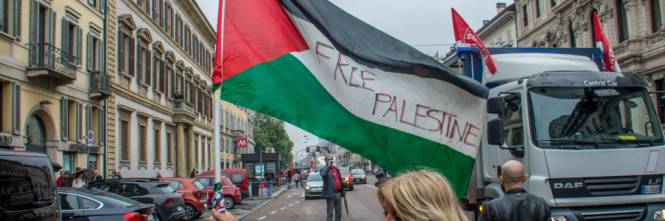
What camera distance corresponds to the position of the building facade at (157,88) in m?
28.6

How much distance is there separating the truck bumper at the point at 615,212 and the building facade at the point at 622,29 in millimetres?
18105

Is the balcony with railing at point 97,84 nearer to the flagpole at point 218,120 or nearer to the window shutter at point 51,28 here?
the window shutter at point 51,28

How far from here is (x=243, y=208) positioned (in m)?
25.3

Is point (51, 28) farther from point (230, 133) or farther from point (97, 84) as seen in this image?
point (230, 133)

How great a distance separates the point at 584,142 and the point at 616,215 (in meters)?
1.00

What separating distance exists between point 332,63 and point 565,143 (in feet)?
13.0

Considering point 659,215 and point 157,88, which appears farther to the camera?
point 157,88

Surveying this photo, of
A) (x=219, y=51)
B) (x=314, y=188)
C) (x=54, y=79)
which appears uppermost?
(x=54, y=79)

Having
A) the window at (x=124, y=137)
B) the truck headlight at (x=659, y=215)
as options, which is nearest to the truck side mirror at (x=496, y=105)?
the truck headlight at (x=659, y=215)

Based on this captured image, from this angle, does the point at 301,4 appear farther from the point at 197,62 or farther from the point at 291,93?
the point at 197,62

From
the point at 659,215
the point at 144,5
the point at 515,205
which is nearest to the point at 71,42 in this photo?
the point at 144,5

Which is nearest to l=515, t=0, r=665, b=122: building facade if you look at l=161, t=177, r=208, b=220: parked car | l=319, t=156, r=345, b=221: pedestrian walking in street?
l=319, t=156, r=345, b=221: pedestrian walking in street

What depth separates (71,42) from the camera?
75.3 ft

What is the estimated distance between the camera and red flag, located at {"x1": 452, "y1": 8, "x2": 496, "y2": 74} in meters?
7.54
